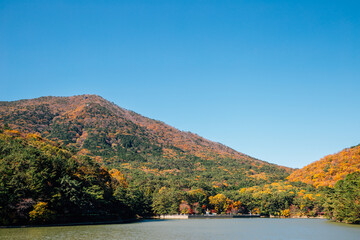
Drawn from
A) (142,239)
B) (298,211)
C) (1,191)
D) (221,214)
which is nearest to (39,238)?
(142,239)

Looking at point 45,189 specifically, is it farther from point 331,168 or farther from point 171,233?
point 331,168

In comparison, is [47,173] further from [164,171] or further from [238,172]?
[238,172]

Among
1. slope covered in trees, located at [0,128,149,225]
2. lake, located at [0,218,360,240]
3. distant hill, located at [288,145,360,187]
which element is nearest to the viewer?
lake, located at [0,218,360,240]

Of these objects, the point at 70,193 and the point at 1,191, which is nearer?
the point at 1,191

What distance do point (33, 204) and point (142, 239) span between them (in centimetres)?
2451

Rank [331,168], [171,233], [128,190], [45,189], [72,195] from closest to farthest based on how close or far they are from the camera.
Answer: [171,233] → [45,189] → [72,195] → [128,190] → [331,168]

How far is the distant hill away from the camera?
13638 cm

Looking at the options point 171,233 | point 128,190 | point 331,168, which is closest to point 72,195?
point 171,233

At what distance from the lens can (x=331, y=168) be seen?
150 metres

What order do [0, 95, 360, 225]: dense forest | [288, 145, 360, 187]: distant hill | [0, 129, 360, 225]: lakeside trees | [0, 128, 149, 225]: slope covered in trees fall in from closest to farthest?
[0, 128, 149, 225]: slope covered in trees < [0, 129, 360, 225]: lakeside trees < [0, 95, 360, 225]: dense forest < [288, 145, 360, 187]: distant hill

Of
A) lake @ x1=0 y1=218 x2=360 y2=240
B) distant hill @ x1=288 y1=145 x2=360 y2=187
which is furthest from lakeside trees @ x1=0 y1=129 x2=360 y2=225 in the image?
distant hill @ x1=288 y1=145 x2=360 y2=187

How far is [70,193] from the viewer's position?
64312 mm

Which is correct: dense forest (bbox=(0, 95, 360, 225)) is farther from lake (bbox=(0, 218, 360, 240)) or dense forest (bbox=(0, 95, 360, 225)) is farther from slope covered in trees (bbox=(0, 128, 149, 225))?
lake (bbox=(0, 218, 360, 240))

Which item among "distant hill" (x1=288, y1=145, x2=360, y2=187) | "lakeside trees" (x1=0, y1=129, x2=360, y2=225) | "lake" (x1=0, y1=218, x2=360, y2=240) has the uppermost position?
"distant hill" (x1=288, y1=145, x2=360, y2=187)
